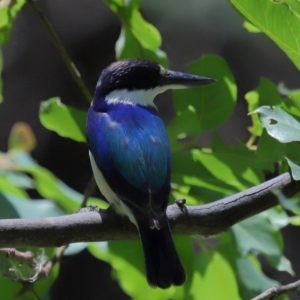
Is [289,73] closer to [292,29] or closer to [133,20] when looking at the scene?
[133,20]

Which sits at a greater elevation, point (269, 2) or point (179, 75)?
point (269, 2)

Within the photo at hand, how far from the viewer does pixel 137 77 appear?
1.88 meters

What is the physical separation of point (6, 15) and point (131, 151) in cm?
48

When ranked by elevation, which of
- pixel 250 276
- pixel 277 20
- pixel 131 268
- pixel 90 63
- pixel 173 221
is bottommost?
pixel 90 63

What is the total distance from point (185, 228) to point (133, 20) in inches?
20.7

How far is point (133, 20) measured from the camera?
5.37 feet

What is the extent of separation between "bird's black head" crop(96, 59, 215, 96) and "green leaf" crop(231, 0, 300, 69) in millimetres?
478

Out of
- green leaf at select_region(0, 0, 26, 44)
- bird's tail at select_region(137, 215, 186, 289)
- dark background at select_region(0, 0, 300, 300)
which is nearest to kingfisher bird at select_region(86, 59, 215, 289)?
bird's tail at select_region(137, 215, 186, 289)

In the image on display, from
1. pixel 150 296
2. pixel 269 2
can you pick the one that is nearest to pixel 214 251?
pixel 150 296

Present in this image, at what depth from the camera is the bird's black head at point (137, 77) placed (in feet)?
5.82

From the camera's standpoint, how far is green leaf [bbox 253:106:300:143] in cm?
114

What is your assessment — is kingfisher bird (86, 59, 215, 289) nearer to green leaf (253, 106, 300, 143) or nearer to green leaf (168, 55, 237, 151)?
green leaf (168, 55, 237, 151)

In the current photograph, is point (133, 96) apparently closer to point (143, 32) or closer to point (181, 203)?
point (143, 32)

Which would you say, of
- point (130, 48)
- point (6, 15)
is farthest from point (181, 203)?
point (6, 15)
